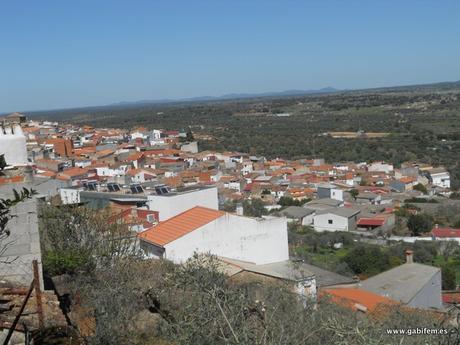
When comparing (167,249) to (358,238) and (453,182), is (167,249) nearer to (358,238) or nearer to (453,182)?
(358,238)

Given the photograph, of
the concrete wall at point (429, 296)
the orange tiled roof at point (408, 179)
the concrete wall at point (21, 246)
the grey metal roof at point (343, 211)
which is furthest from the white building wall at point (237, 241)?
the orange tiled roof at point (408, 179)

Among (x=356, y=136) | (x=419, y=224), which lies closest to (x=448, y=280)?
(x=419, y=224)

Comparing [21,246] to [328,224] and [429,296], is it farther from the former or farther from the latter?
[328,224]

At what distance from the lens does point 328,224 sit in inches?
1761

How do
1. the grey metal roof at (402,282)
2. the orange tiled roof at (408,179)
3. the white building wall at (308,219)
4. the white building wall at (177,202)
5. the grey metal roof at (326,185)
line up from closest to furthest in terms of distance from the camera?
the grey metal roof at (402,282) → the white building wall at (177,202) → the white building wall at (308,219) → the grey metal roof at (326,185) → the orange tiled roof at (408,179)

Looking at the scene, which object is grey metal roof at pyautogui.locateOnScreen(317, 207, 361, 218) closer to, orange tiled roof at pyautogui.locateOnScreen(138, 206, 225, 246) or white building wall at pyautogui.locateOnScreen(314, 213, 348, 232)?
white building wall at pyautogui.locateOnScreen(314, 213, 348, 232)

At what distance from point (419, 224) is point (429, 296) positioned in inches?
906

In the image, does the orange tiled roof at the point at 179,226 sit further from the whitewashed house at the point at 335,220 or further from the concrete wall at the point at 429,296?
the whitewashed house at the point at 335,220

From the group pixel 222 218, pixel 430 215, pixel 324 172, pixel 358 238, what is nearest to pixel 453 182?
pixel 324 172

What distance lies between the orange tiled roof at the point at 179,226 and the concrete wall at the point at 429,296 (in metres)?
6.46

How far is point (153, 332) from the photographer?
7938 millimetres

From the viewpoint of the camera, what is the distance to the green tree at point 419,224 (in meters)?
41.4

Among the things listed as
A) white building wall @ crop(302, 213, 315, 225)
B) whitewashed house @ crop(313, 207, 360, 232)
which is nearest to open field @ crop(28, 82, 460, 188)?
whitewashed house @ crop(313, 207, 360, 232)

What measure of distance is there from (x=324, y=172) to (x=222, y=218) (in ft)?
165
